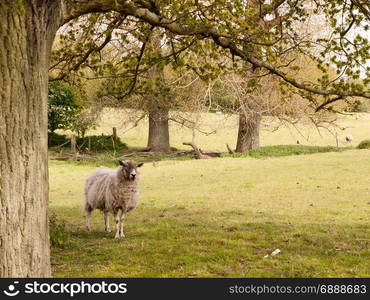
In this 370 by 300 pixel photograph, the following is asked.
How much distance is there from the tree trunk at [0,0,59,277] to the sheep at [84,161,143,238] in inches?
169

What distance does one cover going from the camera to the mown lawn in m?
7.94

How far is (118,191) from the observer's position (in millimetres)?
10906

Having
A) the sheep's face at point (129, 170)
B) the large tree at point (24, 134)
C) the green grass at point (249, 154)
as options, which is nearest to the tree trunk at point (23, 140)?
the large tree at point (24, 134)

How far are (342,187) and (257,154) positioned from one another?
12.4 metres

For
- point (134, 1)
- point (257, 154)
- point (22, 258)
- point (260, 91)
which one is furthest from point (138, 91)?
point (257, 154)

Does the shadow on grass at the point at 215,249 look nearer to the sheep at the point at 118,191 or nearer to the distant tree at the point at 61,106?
the sheep at the point at 118,191

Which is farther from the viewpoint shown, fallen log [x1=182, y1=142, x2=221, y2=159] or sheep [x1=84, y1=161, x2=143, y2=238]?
fallen log [x1=182, y1=142, x2=221, y2=159]

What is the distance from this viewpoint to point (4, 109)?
614 centimetres

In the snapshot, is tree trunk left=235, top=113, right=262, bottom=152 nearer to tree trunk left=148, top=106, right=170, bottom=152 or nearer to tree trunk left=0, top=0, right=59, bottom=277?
tree trunk left=148, top=106, right=170, bottom=152

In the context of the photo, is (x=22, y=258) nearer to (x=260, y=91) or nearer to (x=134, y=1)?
(x=134, y=1)

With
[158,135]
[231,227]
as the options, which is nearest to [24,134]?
[231,227]

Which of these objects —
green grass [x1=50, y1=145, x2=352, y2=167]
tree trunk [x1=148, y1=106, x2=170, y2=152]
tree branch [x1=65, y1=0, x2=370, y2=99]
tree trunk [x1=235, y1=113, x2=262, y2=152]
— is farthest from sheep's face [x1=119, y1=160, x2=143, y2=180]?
tree trunk [x1=148, y1=106, x2=170, y2=152]

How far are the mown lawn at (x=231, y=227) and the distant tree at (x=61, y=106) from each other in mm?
10219

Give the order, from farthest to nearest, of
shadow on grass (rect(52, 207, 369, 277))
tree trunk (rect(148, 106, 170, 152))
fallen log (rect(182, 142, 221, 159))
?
tree trunk (rect(148, 106, 170, 152)) < fallen log (rect(182, 142, 221, 159)) < shadow on grass (rect(52, 207, 369, 277))
